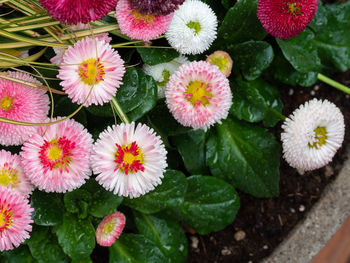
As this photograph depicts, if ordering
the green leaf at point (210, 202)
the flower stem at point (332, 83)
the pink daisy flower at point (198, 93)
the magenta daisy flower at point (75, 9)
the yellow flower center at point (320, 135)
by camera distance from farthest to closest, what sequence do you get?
the flower stem at point (332, 83) < the green leaf at point (210, 202) < the yellow flower center at point (320, 135) < the pink daisy flower at point (198, 93) < the magenta daisy flower at point (75, 9)

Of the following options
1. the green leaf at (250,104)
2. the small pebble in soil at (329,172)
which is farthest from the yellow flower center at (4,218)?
the small pebble in soil at (329,172)

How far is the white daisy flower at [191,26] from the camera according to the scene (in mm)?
891

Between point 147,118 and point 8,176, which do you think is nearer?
point 8,176

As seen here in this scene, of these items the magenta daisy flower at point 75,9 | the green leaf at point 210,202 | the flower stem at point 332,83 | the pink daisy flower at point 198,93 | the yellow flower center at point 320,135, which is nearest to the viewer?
the magenta daisy flower at point 75,9

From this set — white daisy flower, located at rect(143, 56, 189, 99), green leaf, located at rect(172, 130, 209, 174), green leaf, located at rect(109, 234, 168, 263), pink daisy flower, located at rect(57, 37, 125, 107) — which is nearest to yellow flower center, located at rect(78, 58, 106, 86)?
pink daisy flower, located at rect(57, 37, 125, 107)

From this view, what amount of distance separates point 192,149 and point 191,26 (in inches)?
12.6

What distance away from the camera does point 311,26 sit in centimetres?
109

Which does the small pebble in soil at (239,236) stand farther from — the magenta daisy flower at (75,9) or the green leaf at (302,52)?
the magenta daisy flower at (75,9)

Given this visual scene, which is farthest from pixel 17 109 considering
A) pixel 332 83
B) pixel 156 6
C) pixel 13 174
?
pixel 332 83

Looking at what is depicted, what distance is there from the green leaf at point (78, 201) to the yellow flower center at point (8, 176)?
13 cm

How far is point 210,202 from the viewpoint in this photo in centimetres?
105

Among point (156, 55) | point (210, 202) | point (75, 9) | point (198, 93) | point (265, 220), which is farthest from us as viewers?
point (265, 220)

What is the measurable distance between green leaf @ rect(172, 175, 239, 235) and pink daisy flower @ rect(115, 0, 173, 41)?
38cm

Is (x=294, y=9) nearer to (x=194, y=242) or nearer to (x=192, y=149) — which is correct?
(x=192, y=149)
